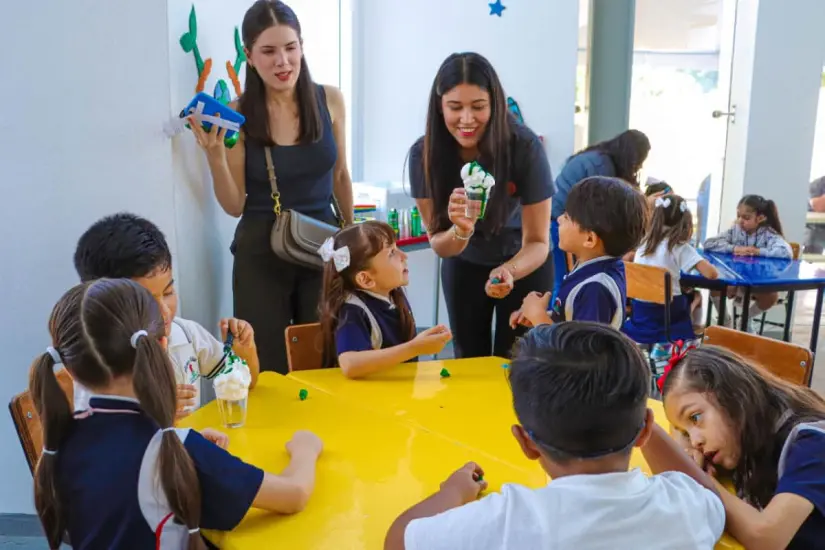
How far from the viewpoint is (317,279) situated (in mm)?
2783

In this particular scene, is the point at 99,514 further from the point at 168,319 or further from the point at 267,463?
the point at 168,319

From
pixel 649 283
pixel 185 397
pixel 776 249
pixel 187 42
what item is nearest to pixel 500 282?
pixel 185 397

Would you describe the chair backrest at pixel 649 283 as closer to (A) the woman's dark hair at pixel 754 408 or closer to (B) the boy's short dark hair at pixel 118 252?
(A) the woman's dark hair at pixel 754 408

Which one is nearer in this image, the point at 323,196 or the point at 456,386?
the point at 456,386

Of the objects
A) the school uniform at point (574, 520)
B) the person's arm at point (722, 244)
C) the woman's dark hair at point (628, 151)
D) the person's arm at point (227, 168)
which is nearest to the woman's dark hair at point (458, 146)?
the person's arm at point (227, 168)

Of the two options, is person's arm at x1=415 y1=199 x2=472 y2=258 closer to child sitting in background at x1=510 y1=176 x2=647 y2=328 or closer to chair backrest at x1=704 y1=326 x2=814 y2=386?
child sitting in background at x1=510 y1=176 x2=647 y2=328

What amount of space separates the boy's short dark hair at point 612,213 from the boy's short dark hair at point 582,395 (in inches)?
43.7

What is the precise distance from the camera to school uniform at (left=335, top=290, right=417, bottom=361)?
85.3 inches

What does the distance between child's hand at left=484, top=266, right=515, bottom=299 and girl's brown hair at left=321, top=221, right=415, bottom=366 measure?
0.31 meters

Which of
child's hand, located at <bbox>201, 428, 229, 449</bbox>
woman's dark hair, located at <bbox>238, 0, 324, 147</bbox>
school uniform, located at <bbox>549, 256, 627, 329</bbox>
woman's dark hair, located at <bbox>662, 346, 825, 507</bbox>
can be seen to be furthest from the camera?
woman's dark hair, located at <bbox>238, 0, 324, 147</bbox>

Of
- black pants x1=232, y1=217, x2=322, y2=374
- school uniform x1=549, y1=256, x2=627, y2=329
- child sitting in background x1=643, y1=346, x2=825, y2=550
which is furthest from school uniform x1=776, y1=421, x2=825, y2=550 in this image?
black pants x1=232, y1=217, x2=322, y2=374

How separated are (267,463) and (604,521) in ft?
2.56

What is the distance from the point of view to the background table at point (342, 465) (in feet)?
4.09

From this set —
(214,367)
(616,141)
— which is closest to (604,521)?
(214,367)
